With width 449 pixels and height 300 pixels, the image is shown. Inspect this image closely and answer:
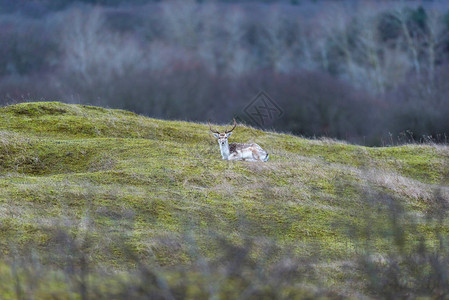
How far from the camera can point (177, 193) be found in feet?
52.7

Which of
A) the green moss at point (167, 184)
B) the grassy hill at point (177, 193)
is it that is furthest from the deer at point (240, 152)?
the grassy hill at point (177, 193)

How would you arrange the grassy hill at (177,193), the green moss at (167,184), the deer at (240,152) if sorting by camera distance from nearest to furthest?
the grassy hill at (177,193) < the green moss at (167,184) < the deer at (240,152)

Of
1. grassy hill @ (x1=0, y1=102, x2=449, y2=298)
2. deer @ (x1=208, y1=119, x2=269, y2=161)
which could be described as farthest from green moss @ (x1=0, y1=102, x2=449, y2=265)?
deer @ (x1=208, y1=119, x2=269, y2=161)

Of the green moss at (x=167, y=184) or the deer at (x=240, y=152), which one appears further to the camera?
the deer at (x=240, y=152)

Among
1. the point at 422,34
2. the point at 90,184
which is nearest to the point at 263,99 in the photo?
the point at 90,184

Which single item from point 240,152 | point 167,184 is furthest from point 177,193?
point 240,152

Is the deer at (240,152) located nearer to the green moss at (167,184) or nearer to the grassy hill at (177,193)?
the green moss at (167,184)

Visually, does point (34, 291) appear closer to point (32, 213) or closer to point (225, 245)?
point (225, 245)

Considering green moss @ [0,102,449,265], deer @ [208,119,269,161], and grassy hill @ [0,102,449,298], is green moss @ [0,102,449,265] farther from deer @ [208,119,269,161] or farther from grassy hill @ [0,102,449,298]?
deer @ [208,119,269,161]

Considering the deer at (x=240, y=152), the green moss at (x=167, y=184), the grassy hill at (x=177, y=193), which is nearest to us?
the grassy hill at (x=177, y=193)

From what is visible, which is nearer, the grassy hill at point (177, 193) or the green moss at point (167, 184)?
the grassy hill at point (177, 193)

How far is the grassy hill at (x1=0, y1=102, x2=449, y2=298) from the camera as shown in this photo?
11.8 meters

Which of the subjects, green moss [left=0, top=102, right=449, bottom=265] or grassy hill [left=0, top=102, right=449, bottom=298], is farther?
green moss [left=0, top=102, right=449, bottom=265]

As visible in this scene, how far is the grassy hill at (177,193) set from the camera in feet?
38.9
